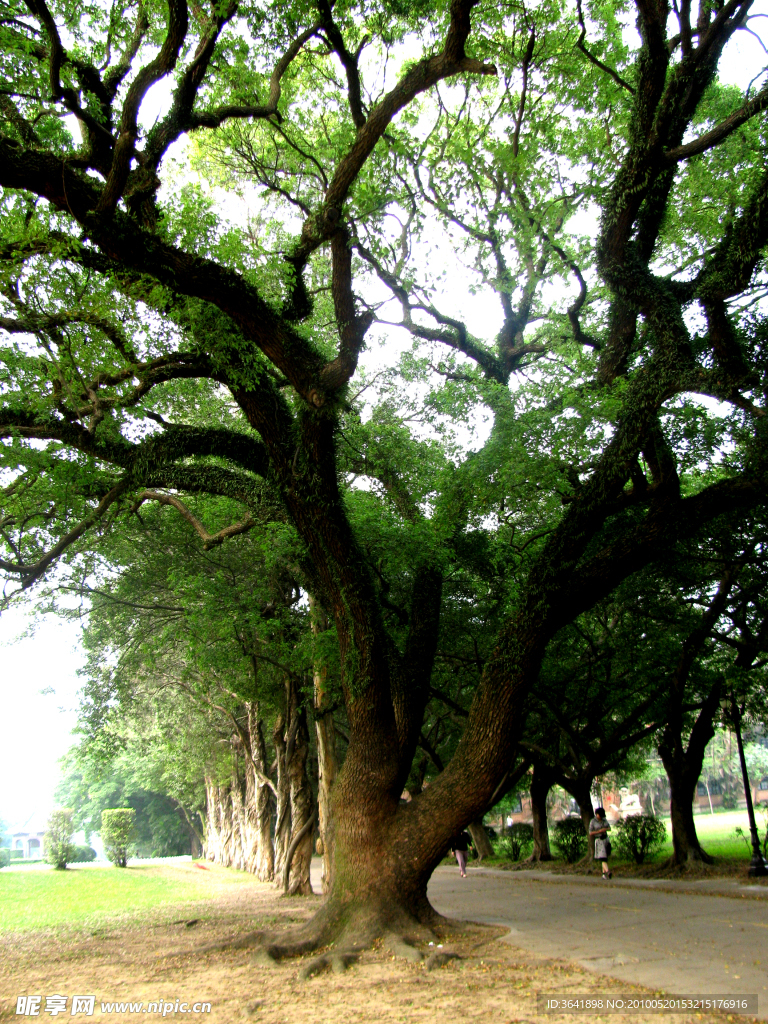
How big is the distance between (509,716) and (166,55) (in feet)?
27.0

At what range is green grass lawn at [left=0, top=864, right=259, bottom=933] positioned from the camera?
596 inches

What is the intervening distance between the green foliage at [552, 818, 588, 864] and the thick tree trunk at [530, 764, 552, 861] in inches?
20.8

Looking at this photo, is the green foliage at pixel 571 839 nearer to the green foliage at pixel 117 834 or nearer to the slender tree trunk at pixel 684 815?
the slender tree trunk at pixel 684 815

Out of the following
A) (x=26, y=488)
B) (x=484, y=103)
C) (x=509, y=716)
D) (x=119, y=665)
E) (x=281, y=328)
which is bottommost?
(x=509, y=716)

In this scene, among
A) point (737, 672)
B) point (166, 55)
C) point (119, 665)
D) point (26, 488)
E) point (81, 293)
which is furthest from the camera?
point (119, 665)

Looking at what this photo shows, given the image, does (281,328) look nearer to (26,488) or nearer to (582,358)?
(26,488)

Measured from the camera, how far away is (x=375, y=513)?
1204 centimetres

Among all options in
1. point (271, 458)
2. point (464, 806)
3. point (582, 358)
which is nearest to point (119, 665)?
point (271, 458)

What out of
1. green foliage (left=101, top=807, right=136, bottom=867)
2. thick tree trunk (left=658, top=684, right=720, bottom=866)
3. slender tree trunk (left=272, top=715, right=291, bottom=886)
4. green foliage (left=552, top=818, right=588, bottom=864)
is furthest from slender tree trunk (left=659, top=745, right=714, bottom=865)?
green foliage (left=101, top=807, right=136, bottom=867)

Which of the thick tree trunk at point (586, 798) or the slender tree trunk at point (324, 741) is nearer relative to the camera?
the slender tree trunk at point (324, 741)

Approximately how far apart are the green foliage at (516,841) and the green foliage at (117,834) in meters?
20.4

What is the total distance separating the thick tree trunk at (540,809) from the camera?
68.9ft

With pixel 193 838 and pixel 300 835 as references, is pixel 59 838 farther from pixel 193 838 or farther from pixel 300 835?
pixel 300 835

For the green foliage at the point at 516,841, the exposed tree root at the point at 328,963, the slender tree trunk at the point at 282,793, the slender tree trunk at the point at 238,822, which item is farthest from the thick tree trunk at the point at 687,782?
the slender tree trunk at the point at 238,822
